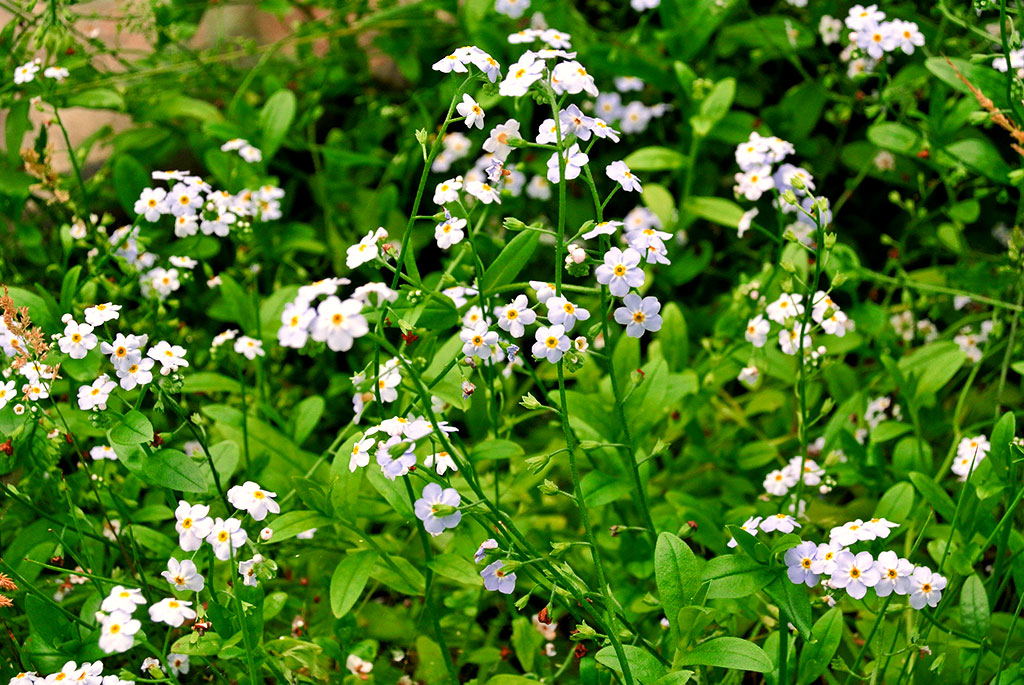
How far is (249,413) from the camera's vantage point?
2.72 meters

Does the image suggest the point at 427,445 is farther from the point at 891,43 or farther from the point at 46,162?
the point at 891,43

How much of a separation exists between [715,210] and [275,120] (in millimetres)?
1471

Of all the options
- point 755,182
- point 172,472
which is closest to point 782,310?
point 755,182

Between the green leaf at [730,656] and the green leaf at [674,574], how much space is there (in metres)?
0.07

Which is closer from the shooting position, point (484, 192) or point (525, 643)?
point (484, 192)

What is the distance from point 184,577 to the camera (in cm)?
189

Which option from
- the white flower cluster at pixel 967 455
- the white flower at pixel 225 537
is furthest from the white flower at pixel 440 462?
the white flower cluster at pixel 967 455

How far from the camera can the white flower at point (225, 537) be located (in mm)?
1826

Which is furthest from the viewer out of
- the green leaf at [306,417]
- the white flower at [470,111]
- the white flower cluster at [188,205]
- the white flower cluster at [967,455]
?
the green leaf at [306,417]

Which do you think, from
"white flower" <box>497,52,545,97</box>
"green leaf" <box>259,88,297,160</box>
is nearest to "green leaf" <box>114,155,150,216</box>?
"green leaf" <box>259,88,297,160</box>

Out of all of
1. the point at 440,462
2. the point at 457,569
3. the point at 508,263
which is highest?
the point at 508,263

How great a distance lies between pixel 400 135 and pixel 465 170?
32 centimetres

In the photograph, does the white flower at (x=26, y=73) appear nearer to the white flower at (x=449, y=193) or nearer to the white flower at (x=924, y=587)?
the white flower at (x=449, y=193)

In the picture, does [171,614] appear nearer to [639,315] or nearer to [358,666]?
[358,666]
